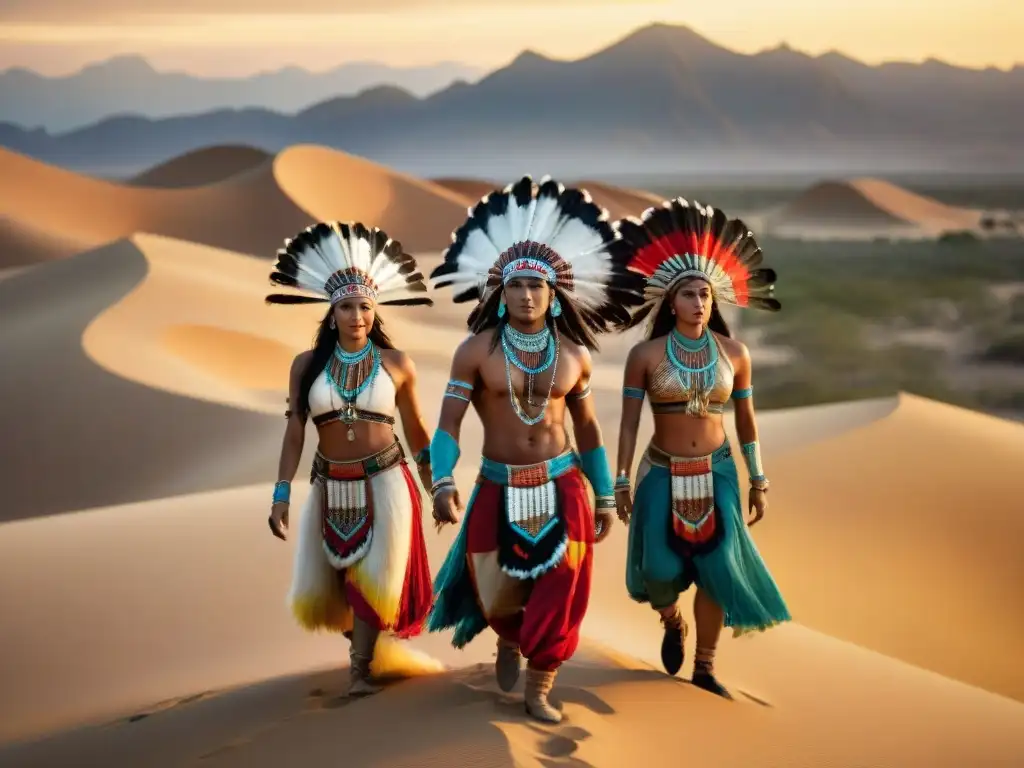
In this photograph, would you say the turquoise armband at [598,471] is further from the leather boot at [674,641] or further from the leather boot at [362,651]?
the leather boot at [362,651]

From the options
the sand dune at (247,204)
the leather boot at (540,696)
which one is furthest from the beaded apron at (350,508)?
the sand dune at (247,204)

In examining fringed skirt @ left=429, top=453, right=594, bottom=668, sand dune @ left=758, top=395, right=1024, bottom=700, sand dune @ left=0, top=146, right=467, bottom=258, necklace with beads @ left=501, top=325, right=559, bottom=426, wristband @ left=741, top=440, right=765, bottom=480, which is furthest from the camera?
sand dune @ left=0, top=146, right=467, bottom=258

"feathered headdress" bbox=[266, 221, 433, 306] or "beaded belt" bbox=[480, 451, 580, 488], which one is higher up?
"feathered headdress" bbox=[266, 221, 433, 306]

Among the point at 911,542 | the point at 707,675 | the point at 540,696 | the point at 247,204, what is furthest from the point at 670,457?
the point at 247,204

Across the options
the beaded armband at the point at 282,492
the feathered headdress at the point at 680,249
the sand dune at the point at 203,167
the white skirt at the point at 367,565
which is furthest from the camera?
the sand dune at the point at 203,167

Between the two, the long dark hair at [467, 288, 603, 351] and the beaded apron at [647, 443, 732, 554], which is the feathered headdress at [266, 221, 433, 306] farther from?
the beaded apron at [647, 443, 732, 554]

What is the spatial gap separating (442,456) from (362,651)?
99 centimetres

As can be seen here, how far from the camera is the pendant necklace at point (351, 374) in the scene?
5.98m

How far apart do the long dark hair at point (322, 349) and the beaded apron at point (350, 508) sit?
1.02 feet

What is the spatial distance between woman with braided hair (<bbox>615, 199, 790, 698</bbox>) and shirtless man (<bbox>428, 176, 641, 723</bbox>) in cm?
41

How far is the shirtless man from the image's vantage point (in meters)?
5.64

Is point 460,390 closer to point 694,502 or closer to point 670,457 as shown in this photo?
point 670,457

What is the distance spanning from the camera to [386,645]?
6.19 m

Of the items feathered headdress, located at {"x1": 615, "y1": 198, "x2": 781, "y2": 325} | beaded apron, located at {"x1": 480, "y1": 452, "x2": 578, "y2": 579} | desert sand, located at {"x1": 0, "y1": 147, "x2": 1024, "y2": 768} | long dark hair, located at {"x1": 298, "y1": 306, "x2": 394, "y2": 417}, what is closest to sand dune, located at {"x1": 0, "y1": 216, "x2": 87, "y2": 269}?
desert sand, located at {"x1": 0, "y1": 147, "x2": 1024, "y2": 768}
